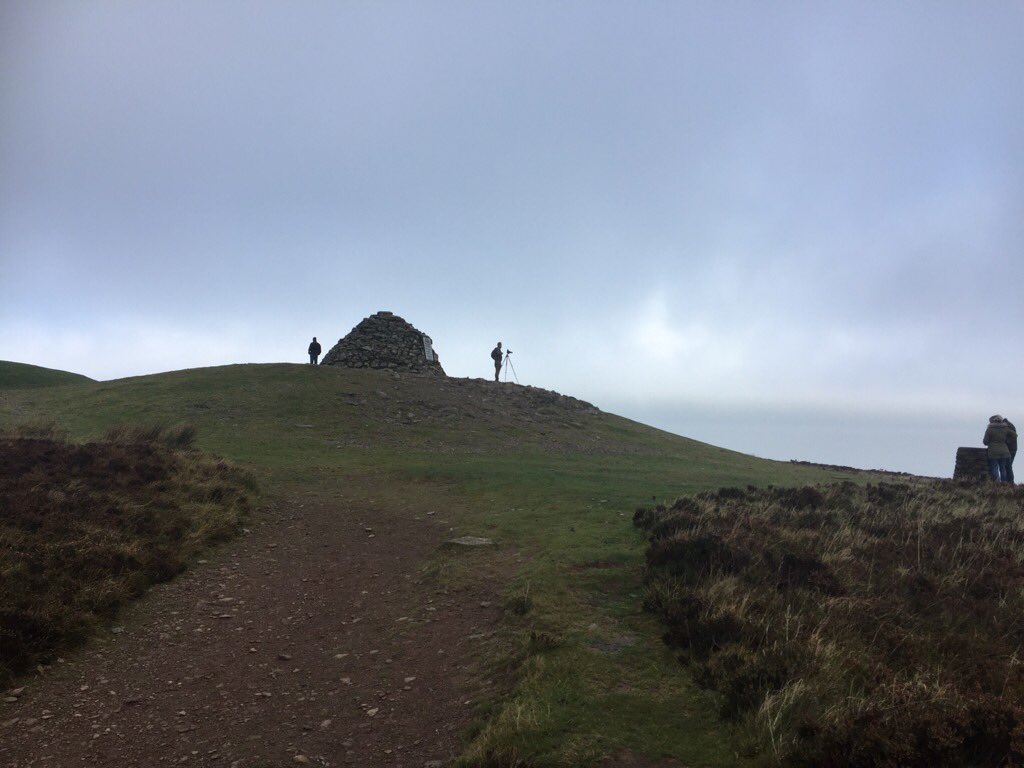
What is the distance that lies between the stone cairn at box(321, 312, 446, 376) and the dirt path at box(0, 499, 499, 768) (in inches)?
1398

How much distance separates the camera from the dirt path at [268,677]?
6.17m

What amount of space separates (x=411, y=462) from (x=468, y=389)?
1632 cm

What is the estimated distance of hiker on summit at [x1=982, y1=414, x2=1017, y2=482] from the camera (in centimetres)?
2252

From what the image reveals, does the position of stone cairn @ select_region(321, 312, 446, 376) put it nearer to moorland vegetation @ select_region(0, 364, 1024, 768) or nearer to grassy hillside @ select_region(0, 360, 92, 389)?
grassy hillside @ select_region(0, 360, 92, 389)

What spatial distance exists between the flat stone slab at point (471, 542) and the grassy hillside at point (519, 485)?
29 cm

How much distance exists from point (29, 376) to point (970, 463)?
205 feet

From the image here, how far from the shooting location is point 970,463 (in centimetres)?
2659

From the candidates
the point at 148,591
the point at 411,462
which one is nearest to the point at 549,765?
the point at 148,591

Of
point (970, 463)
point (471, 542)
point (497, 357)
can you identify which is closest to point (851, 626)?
point (471, 542)

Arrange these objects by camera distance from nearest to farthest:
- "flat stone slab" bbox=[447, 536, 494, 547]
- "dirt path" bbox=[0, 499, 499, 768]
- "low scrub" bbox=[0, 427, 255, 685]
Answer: "dirt path" bbox=[0, 499, 499, 768] < "low scrub" bbox=[0, 427, 255, 685] < "flat stone slab" bbox=[447, 536, 494, 547]

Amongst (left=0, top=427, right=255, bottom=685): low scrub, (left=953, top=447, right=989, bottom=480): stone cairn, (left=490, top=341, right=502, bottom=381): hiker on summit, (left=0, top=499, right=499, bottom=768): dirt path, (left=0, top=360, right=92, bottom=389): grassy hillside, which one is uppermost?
(left=490, top=341, right=502, bottom=381): hiker on summit

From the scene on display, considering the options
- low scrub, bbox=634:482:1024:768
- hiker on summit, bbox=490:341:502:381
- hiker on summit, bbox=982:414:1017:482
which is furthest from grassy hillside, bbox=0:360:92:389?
hiker on summit, bbox=982:414:1017:482

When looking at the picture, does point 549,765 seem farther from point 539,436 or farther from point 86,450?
point 539,436

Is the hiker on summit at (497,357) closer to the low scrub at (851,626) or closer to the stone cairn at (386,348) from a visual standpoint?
the stone cairn at (386,348)
